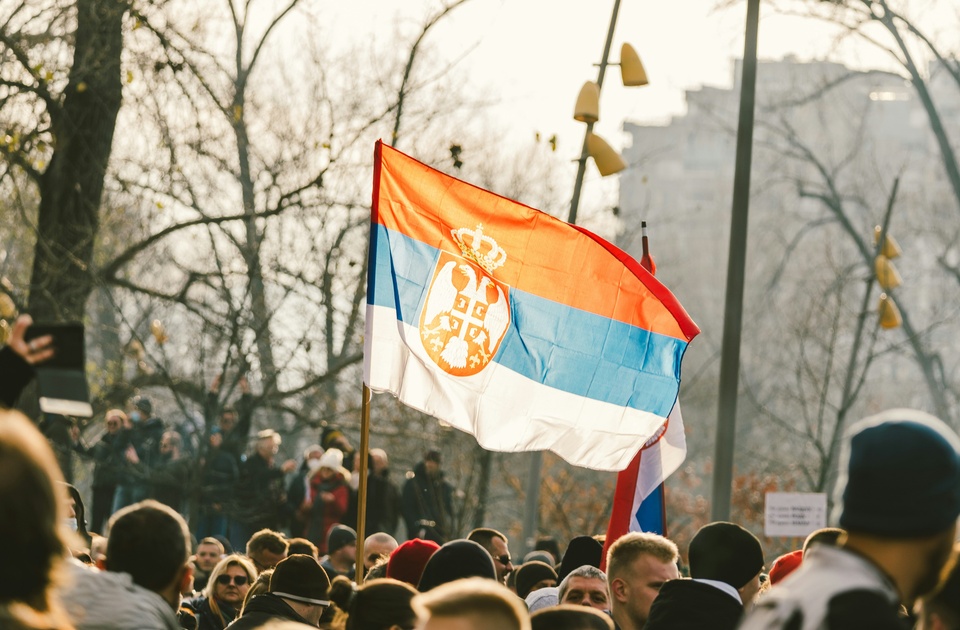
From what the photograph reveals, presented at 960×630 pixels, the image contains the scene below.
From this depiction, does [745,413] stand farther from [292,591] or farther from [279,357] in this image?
[292,591]

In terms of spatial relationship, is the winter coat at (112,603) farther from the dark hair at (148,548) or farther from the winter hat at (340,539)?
the winter hat at (340,539)

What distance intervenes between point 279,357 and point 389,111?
3.11m

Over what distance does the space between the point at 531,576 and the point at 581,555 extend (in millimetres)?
472

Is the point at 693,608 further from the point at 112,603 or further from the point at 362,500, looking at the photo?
the point at 112,603

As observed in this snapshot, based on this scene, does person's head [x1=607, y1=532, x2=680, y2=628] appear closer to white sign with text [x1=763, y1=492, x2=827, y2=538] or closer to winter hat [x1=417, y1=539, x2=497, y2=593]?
winter hat [x1=417, y1=539, x2=497, y2=593]

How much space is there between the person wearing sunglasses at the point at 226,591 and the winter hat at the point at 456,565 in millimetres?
2423

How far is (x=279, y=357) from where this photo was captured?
17.0 meters

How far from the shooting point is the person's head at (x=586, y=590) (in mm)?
7539

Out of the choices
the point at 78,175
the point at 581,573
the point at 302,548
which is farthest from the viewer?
the point at 78,175

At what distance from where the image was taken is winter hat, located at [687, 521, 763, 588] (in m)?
6.12

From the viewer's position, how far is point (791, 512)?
58.4ft

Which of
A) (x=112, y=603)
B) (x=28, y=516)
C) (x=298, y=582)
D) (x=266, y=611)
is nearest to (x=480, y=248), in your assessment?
(x=298, y=582)

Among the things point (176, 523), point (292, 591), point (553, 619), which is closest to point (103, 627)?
point (176, 523)

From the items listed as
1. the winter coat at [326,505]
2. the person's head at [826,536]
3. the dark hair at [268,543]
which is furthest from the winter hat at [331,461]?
Result: the person's head at [826,536]
